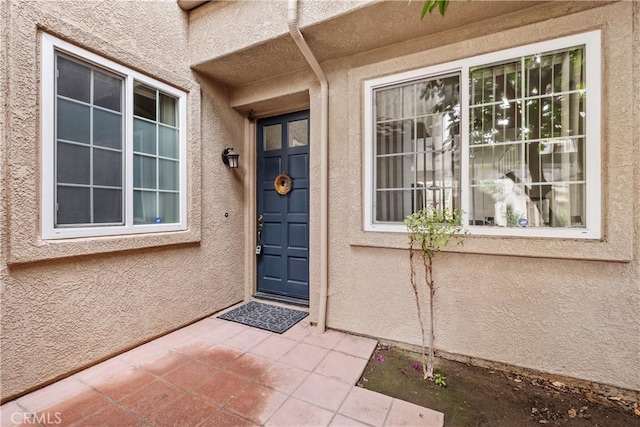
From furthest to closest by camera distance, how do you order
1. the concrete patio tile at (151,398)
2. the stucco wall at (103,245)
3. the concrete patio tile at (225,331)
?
the concrete patio tile at (225,331) < the stucco wall at (103,245) < the concrete patio tile at (151,398)

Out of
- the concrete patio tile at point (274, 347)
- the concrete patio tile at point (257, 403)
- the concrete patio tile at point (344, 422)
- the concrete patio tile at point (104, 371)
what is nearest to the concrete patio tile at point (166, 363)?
the concrete patio tile at point (104, 371)

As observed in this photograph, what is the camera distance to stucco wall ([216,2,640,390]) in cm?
226

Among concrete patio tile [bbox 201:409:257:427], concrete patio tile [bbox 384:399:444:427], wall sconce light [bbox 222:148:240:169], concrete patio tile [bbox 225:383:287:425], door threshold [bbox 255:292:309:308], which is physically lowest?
concrete patio tile [bbox 384:399:444:427]

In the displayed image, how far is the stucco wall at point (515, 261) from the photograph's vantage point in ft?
7.42

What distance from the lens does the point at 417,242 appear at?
290cm

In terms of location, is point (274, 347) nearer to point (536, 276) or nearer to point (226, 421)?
point (226, 421)

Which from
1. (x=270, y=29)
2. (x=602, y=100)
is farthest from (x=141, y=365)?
(x=602, y=100)

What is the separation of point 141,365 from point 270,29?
12.4ft

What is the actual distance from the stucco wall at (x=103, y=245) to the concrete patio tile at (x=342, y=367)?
6.46 feet

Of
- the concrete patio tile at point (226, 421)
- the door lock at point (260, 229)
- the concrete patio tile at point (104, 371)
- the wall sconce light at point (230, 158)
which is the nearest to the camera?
the concrete patio tile at point (226, 421)

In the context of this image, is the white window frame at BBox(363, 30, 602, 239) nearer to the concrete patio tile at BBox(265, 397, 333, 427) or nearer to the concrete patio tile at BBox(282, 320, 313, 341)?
the concrete patio tile at BBox(282, 320, 313, 341)

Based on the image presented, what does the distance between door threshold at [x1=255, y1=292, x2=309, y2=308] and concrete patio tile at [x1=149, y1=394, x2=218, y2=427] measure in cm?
200

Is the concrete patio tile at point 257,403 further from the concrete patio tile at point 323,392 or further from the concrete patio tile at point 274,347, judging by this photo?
the concrete patio tile at point 274,347

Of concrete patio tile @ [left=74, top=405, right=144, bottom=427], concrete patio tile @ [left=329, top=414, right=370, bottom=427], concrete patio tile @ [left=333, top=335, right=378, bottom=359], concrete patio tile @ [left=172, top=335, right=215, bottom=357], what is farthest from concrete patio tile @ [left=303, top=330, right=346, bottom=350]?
concrete patio tile @ [left=74, top=405, right=144, bottom=427]
